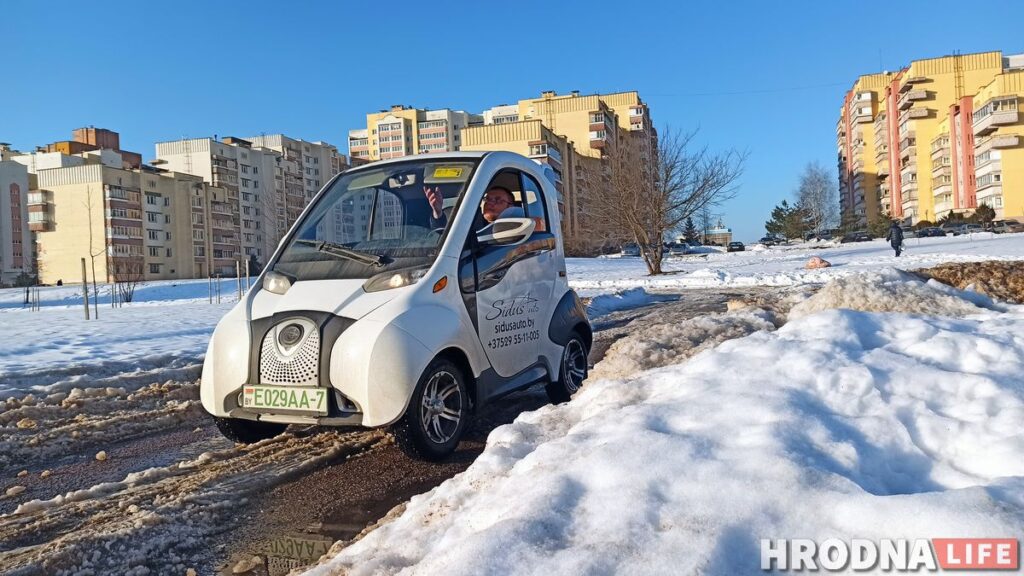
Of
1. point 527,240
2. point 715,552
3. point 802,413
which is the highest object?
point 527,240

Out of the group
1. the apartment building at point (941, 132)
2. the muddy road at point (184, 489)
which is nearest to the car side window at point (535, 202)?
the muddy road at point (184, 489)

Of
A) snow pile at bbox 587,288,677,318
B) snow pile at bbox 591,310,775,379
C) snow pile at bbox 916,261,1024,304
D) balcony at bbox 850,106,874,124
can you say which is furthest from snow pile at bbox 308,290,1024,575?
balcony at bbox 850,106,874,124

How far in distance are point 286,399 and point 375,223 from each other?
1525 millimetres

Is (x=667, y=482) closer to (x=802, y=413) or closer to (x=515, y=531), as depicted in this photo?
(x=515, y=531)

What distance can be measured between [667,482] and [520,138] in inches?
3085

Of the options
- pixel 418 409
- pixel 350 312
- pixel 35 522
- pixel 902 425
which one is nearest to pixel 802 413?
pixel 902 425

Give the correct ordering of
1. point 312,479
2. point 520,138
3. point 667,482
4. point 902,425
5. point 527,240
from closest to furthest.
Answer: point 667,482 < point 902,425 < point 312,479 < point 527,240 < point 520,138

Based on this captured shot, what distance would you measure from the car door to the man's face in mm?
72

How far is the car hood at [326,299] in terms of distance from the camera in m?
3.69

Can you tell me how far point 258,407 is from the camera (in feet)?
12.3

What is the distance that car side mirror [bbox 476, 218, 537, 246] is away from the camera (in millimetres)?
4320

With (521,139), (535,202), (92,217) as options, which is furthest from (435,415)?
(92,217)

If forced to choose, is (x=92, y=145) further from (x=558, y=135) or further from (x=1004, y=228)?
(x=1004, y=228)

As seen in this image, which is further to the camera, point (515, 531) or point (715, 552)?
point (515, 531)
